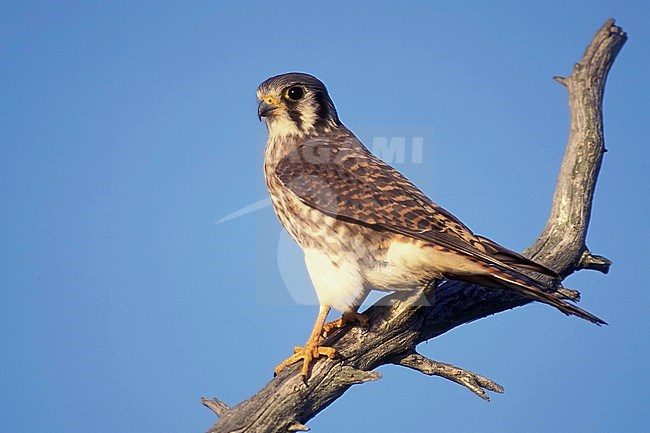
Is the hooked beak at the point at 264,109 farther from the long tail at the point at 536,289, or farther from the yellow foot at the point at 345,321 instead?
the long tail at the point at 536,289

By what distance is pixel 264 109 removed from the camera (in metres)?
3.11

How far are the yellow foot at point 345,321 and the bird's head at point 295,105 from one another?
0.79 metres

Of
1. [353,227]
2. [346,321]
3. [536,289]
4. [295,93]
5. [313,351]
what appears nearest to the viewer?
[536,289]

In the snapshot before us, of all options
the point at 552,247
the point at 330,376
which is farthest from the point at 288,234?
the point at 552,247

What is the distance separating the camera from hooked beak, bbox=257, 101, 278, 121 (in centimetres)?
311

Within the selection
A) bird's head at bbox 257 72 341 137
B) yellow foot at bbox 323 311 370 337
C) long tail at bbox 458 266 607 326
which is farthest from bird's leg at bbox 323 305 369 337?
bird's head at bbox 257 72 341 137

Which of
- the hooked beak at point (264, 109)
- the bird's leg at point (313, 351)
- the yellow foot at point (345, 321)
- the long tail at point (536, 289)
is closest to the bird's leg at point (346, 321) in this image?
the yellow foot at point (345, 321)

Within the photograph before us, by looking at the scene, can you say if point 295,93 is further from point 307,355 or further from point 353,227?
point 307,355

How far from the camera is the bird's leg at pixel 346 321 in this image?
298 centimetres

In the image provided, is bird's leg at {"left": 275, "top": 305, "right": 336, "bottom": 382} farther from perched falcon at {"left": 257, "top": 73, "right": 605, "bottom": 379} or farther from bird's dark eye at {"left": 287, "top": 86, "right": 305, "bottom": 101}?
bird's dark eye at {"left": 287, "top": 86, "right": 305, "bottom": 101}

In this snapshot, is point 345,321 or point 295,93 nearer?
point 345,321

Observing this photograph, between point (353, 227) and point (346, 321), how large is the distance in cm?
45

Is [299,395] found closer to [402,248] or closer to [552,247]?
[402,248]

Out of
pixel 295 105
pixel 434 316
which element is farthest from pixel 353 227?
pixel 295 105
